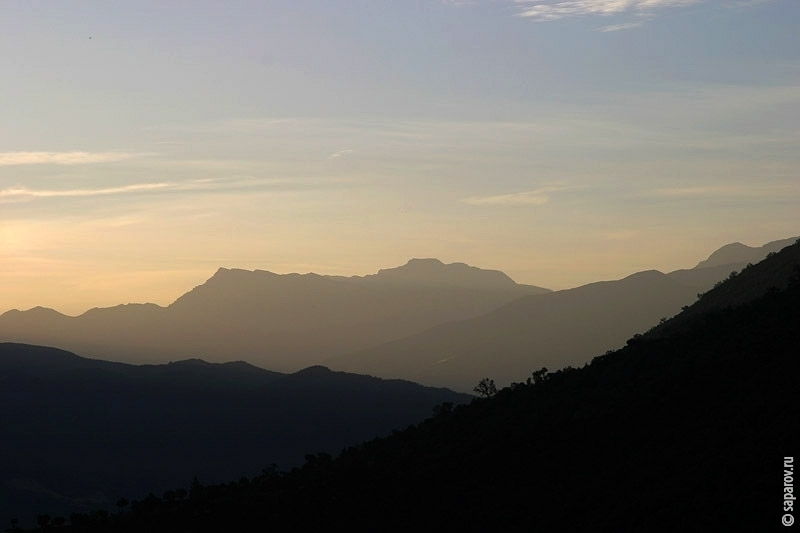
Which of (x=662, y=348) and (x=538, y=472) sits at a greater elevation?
(x=662, y=348)

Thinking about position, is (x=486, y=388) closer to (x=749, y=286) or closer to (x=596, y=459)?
(x=749, y=286)

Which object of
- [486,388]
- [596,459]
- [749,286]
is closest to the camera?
[596,459]

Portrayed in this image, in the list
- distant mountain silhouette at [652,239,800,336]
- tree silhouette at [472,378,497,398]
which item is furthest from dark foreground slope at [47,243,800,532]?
tree silhouette at [472,378,497,398]

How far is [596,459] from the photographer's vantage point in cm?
5622

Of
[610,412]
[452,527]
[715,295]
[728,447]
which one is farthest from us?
[715,295]

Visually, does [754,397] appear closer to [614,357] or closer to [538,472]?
[538,472]

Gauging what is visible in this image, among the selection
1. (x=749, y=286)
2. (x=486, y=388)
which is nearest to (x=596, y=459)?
(x=486, y=388)

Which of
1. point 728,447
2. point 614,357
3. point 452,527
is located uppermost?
point 614,357

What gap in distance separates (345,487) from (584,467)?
15.3m

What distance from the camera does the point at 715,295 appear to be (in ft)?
259

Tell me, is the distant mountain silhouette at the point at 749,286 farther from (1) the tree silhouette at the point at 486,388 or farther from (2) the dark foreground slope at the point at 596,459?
(1) the tree silhouette at the point at 486,388

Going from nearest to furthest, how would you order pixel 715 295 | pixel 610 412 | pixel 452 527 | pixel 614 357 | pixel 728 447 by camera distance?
pixel 728 447 < pixel 452 527 < pixel 610 412 < pixel 614 357 < pixel 715 295

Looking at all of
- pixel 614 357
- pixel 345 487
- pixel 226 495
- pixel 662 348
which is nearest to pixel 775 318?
pixel 662 348

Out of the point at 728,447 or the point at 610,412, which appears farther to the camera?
the point at 610,412
